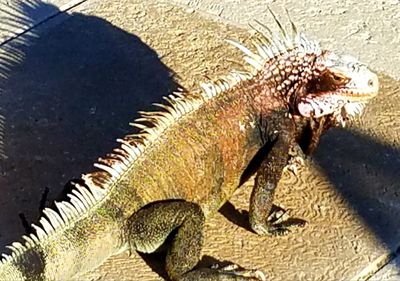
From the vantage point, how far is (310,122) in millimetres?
5793

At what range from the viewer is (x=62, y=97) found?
21.8ft

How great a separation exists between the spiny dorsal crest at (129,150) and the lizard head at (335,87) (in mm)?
113

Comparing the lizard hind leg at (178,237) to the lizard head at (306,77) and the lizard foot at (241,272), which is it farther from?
the lizard head at (306,77)

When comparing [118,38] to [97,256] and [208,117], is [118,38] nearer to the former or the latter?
[208,117]

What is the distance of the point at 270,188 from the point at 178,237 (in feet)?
1.91

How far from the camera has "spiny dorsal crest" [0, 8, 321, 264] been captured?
197 inches

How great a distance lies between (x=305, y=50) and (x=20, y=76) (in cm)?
198

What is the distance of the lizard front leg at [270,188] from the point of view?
5555 mm

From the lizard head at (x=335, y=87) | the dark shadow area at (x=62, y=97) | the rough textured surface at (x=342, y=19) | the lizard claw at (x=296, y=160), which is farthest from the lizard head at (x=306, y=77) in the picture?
the rough textured surface at (x=342, y=19)

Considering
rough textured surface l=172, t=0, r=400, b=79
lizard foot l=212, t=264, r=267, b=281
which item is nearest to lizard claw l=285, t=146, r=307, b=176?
lizard foot l=212, t=264, r=267, b=281

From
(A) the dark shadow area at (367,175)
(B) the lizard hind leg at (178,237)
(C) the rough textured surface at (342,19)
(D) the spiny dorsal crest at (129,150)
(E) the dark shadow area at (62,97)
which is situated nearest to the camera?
(D) the spiny dorsal crest at (129,150)

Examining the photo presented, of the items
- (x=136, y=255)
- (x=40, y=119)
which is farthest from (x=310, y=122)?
(x=40, y=119)

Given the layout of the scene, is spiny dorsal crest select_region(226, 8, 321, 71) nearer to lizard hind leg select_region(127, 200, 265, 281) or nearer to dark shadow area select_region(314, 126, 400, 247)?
dark shadow area select_region(314, 126, 400, 247)

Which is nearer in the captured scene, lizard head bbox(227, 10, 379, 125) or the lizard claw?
lizard head bbox(227, 10, 379, 125)
